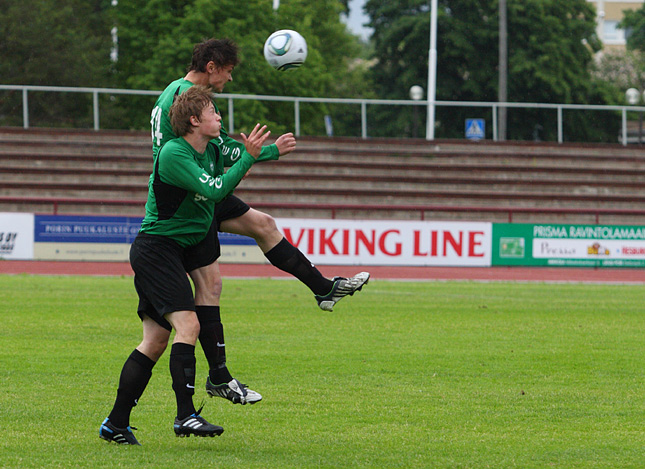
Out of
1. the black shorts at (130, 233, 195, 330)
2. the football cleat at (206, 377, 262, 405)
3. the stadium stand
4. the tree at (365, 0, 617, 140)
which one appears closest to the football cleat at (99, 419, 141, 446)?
the black shorts at (130, 233, 195, 330)

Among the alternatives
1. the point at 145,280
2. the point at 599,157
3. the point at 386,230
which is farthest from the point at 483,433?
the point at 599,157

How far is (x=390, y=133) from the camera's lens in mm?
31891

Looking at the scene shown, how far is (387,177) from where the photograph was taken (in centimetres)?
3119

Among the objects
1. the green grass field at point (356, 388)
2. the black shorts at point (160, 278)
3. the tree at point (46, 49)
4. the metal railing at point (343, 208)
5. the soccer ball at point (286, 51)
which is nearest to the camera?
the green grass field at point (356, 388)

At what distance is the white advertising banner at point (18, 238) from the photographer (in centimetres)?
2323

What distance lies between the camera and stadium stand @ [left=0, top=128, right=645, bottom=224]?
2803 cm

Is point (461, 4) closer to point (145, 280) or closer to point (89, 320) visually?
point (89, 320)

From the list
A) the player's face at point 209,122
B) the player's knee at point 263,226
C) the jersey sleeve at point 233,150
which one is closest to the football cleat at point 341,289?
the player's knee at point 263,226

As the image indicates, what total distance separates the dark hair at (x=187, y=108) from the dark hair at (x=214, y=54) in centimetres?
70

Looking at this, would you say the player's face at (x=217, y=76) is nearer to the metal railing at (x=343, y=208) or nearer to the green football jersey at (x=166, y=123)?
the green football jersey at (x=166, y=123)

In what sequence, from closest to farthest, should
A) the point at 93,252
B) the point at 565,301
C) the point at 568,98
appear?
1. the point at 565,301
2. the point at 93,252
3. the point at 568,98

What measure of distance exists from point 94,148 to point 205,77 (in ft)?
84.3

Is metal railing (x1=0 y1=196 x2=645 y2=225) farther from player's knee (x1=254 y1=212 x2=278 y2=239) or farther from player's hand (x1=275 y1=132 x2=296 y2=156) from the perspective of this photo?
player's hand (x1=275 y1=132 x2=296 y2=156)

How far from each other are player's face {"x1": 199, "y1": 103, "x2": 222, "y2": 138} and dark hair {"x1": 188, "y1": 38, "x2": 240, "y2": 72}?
0.77m
